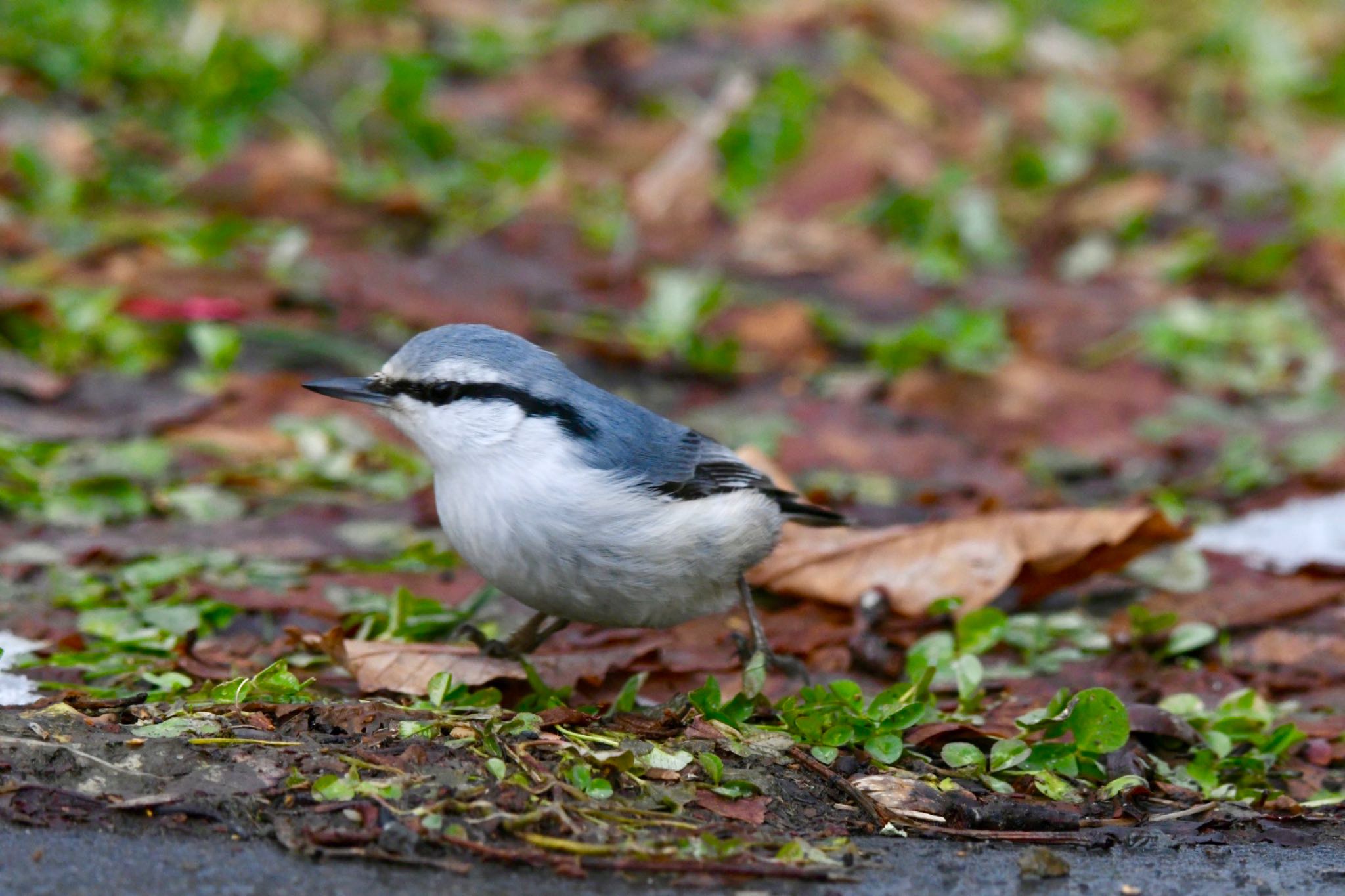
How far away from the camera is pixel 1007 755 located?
3.47 m

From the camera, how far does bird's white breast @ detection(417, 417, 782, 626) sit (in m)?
3.62

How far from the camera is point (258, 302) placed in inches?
257

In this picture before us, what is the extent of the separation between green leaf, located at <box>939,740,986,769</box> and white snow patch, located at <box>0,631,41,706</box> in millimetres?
2066

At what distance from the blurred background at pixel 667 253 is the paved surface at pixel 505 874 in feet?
3.46

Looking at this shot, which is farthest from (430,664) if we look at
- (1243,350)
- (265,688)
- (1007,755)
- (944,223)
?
(944,223)

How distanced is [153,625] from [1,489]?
112cm

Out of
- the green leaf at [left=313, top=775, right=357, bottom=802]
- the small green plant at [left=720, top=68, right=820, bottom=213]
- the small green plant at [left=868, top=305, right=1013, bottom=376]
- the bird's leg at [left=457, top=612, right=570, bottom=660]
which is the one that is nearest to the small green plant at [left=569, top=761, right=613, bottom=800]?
the green leaf at [left=313, top=775, right=357, bottom=802]

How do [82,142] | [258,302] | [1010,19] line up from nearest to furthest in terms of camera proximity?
1. [258,302]
2. [82,142]
3. [1010,19]

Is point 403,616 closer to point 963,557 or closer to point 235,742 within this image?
point 235,742

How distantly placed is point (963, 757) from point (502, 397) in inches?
55.9

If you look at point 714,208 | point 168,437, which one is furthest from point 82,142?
point 714,208

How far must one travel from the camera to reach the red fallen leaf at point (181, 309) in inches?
247

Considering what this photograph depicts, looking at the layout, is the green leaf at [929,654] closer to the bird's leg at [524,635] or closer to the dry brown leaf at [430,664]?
the dry brown leaf at [430,664]

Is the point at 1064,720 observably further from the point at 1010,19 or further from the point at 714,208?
the point at 1010,19
